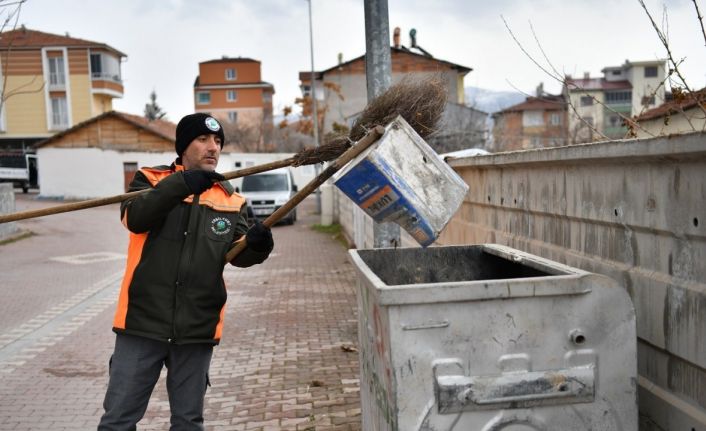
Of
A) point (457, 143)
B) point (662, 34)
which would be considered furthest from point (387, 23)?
point (457, 143)

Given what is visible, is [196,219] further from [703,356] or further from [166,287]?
[703,356]

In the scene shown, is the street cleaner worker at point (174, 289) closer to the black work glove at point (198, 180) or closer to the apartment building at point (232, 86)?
the black work glove at point (198, 180)

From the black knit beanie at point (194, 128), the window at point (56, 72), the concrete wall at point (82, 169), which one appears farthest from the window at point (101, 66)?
the black knit beanie at point (194, 128)

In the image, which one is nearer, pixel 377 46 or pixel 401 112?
pixel 401 112

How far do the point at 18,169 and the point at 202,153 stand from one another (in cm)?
4451

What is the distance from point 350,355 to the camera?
261 inches

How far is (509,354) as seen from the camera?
8.63ft

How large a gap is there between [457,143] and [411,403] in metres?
23.3

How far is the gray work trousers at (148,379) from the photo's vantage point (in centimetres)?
321

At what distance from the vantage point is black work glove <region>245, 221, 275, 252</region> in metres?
3.36

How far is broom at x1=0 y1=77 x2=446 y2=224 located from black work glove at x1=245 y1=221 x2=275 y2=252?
54cm

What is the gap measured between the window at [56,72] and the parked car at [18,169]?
310 inches

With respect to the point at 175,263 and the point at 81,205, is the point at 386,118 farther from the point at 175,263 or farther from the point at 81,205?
the point at 81,205

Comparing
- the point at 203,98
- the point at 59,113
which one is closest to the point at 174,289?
the point at 59,113
